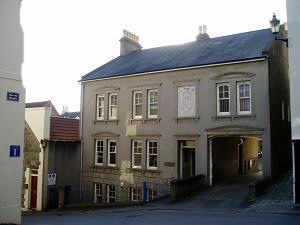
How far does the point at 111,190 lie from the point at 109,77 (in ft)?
26.6

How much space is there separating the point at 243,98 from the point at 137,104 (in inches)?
301

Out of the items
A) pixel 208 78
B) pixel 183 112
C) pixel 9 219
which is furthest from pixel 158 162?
pixel 9 219

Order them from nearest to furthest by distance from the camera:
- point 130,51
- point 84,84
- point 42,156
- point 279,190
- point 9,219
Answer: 1. point 9,219
2. point 279,190
3. point 42,156
4. point 84,84
5. point 130,51

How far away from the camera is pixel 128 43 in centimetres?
3244

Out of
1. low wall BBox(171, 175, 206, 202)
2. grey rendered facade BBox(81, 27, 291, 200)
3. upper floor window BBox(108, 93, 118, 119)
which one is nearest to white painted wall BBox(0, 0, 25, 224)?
low wall BBox(171, 175, 206, 202)

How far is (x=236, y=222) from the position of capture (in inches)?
493

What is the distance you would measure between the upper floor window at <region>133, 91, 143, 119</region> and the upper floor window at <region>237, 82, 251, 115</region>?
704cm

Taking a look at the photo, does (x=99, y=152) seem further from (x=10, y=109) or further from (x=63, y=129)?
(x=10, y=109)

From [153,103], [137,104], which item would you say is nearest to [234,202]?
[153,103]

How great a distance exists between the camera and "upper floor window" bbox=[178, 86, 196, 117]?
2346cm

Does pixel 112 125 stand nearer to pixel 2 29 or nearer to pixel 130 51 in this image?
pixel 130 51

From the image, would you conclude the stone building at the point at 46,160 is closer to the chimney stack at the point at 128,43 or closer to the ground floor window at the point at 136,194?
the ground floor window at the point at 136,194

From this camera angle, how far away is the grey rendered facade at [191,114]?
21.3 meters

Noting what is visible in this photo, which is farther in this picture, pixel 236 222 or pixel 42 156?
pixel 42 156
